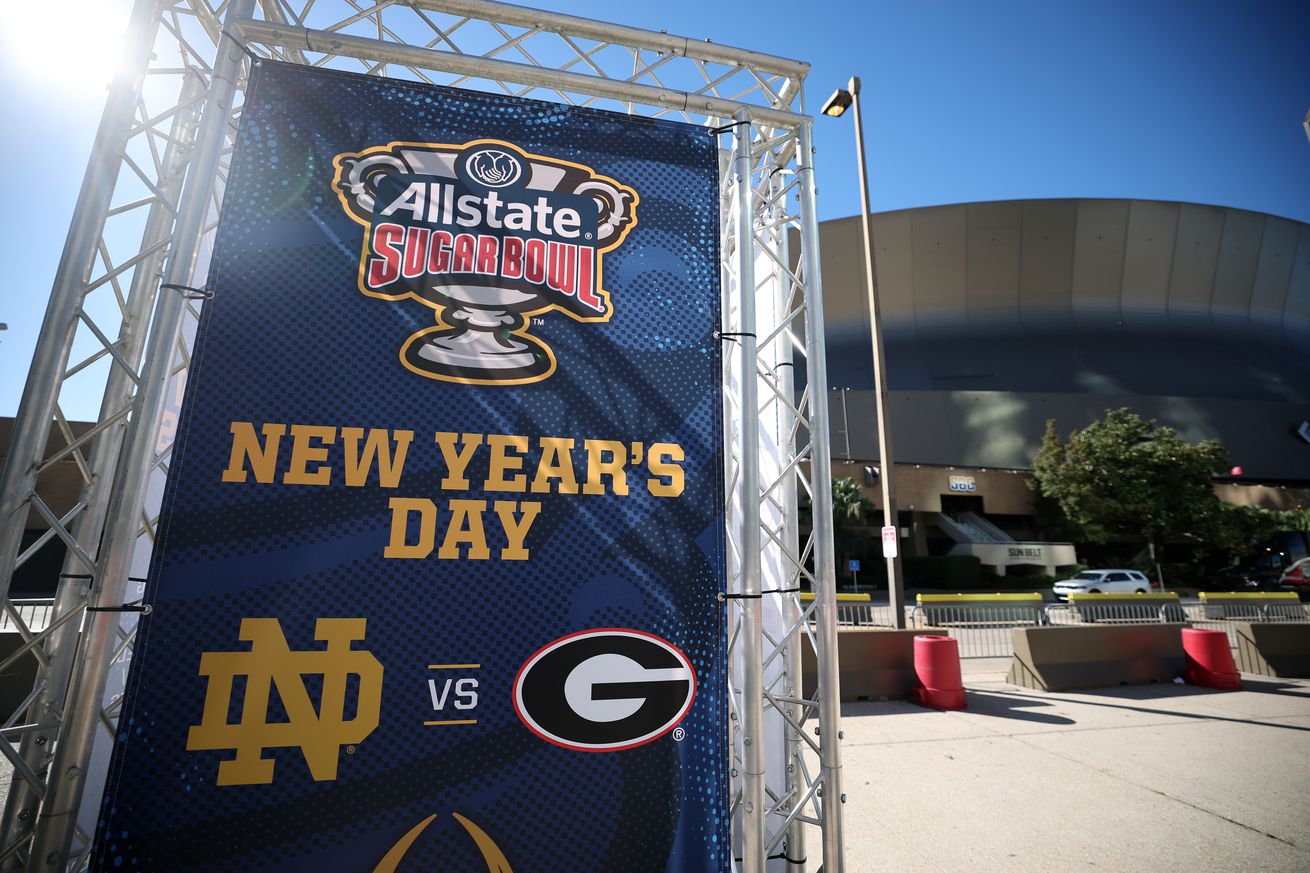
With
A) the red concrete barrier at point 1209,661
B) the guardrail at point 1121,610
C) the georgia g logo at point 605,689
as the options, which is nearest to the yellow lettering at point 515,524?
the georgia g logo at point 605,689

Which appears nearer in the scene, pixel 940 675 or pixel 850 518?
pixel 940 675

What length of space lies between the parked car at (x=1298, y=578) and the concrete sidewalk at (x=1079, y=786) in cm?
2845

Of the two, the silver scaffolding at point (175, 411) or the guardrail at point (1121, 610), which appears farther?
the guardrail at point (1121, 610)

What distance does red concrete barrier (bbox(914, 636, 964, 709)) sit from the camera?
8.94 metres

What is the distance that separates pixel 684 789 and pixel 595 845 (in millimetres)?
547

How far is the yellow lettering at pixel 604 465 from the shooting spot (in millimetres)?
3652

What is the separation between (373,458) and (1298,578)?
4153cm

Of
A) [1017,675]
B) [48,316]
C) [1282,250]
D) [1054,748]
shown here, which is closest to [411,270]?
[48,316]

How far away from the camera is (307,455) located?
11.1ft

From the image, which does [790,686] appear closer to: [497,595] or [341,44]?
[497,595]

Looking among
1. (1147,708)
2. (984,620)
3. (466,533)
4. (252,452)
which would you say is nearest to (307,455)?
(252,452)

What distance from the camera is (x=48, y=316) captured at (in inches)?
132

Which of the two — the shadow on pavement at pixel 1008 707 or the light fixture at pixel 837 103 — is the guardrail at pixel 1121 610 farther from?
the light fixture at pixel 837 103

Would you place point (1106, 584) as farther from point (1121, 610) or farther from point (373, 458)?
point (373, 458)
